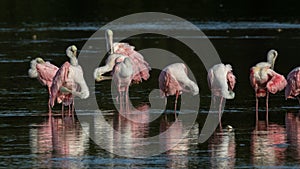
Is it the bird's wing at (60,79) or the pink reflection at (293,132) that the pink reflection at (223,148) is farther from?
the bird's wing at (60,79)

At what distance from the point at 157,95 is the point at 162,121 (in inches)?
120

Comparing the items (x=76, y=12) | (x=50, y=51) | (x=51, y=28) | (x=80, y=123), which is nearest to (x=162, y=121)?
(x=80, y=123)

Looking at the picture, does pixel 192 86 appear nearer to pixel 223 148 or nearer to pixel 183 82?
pixel 183 82

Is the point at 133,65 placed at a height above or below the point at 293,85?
above

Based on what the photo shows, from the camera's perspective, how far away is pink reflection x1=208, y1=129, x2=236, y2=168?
1221cm

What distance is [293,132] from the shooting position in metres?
14.4

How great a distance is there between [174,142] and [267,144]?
4.54 feet

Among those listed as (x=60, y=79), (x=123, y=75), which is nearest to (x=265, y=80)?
(x=123, y=75)

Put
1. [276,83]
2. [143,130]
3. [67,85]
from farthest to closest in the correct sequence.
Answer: [67,85]
[276,83]
[143,130]

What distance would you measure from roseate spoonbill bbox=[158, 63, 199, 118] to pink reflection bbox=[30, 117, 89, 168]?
6.73 feet

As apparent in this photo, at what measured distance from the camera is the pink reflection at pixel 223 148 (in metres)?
Answer: 12.2

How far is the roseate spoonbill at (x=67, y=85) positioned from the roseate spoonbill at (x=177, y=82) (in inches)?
57.9

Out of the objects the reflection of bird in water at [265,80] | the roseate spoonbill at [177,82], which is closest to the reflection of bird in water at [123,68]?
the roseate spoonbill at [177,82]

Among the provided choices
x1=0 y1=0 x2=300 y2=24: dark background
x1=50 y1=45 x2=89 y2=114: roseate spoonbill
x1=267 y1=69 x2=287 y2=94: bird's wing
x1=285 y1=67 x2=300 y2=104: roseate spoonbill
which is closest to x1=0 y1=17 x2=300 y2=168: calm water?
x1=285 y1=67 x2=300 y2=104: roseate spoonbill
